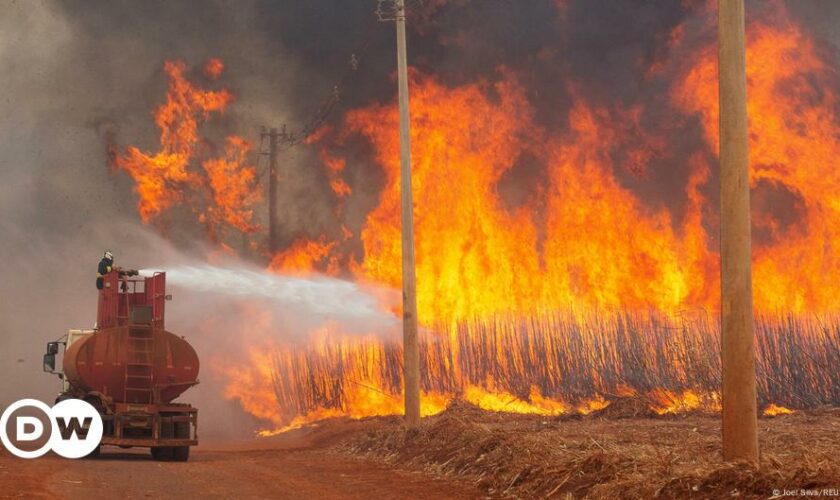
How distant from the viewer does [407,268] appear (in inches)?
966

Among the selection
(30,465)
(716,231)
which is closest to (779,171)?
(716,231)

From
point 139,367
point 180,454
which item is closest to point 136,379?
point 139,367

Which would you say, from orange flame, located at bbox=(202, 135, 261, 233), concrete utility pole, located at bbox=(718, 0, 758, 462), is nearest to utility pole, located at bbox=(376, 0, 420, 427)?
concrete utility pole, located at bbox=(718, 0, 758, 462)

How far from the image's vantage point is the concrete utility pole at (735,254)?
40.7 ft

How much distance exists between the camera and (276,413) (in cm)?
3744

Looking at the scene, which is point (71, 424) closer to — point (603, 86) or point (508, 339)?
point (508, 339)

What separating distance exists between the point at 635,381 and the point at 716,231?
7013 mm

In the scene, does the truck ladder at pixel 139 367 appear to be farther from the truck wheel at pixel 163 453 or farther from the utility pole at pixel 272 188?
the utility pole at pixel 272 188

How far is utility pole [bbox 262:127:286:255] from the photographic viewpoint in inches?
1755

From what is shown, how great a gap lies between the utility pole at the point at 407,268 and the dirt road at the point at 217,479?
2.07 m

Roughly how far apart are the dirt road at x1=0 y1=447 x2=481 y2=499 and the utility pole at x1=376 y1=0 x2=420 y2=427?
207cm

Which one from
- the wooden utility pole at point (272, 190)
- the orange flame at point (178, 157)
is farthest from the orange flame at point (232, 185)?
the wooden utility pole at point (272, 190)

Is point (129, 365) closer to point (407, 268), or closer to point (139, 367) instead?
point (139, 367)

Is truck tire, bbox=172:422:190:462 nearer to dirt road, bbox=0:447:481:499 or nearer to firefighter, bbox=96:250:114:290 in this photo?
dirt road, bbox=0:447:481:499
